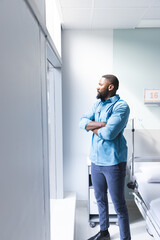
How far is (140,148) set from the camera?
2.62 metres

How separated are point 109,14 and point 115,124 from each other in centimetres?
125

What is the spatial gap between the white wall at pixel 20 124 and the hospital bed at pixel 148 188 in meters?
1.08

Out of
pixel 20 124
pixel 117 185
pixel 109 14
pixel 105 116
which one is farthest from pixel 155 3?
pixel 20 124

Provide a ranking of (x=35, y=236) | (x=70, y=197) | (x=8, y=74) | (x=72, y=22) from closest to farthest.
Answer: (x=8, y=74)
(x=35, y=236)
(x=72, y=22)
(x=70, y=197)

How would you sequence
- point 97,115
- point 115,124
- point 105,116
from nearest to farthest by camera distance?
point 115,124, point 105,116, point 97,115

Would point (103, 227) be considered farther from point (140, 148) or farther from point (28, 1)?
point (28, 1)

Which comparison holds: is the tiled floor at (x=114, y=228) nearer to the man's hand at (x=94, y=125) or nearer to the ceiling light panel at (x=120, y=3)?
the man's hand at (x=94, y=125)

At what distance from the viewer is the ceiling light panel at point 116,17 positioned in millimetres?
1998

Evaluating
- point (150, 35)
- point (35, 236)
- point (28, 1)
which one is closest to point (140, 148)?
point (150, 35)

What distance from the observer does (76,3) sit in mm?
1854

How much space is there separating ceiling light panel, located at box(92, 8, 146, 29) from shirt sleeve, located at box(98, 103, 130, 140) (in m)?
1.04

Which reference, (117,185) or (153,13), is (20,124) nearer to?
(117,185)

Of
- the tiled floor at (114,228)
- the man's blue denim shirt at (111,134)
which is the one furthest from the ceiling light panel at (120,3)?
the tiled floor at (114,228)

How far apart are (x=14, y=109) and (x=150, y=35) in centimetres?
245
